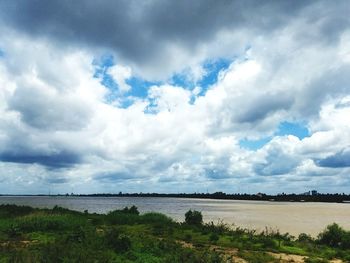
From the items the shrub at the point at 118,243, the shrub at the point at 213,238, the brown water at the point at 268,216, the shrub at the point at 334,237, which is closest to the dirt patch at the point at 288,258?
the shrub at the point at 213,238

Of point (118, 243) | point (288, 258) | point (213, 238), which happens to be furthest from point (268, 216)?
point (118, 243)

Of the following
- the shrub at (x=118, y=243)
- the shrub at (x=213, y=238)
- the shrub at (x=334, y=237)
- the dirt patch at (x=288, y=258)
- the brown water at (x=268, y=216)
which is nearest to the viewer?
the shrub at (x=118, y=243)

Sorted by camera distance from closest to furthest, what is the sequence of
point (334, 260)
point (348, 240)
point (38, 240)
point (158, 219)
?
point (334, 260)
point (38, 240)
point (348, 240)
point (158, 219)

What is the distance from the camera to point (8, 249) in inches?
682

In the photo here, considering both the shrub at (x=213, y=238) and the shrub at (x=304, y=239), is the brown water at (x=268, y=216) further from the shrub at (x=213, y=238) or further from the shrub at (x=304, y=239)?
the shrub at (x=213, y=238)

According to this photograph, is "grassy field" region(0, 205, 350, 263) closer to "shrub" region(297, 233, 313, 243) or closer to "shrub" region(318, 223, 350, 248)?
"shrub" region(318, 223, 350, 248)

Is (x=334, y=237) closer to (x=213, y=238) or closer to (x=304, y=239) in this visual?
(x=304, y=239)

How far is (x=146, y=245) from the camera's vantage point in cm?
1920

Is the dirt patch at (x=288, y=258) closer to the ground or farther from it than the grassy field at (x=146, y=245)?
closer to the ground

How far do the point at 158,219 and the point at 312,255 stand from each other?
1626cm

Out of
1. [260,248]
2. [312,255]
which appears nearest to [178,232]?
[260,248]

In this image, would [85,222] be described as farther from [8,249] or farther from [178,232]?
[8,249]

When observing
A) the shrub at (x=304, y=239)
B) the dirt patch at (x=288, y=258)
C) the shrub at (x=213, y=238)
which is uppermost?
the shrub at (x=213, y=238)

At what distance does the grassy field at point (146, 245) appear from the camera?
16.0 m
